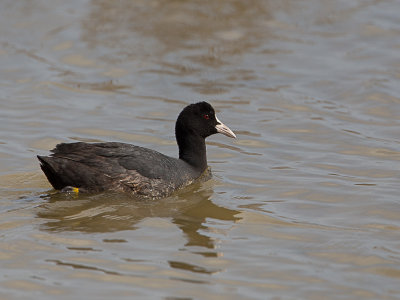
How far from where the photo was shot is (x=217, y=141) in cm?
1159

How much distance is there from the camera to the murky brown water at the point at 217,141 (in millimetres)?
6770

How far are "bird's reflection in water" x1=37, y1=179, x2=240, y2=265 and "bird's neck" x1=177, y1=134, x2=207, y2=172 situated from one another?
73 centimetres

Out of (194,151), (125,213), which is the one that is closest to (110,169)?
(125,213)

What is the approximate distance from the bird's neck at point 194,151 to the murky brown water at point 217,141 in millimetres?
279

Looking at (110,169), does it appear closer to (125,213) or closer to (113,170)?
(113,170)

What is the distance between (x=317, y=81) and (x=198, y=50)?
2.55 meters

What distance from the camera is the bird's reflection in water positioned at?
784 cm

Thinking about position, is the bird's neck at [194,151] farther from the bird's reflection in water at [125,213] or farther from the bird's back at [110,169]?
the bird's reflection in water at [125,213]

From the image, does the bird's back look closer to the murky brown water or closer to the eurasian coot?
the eurasian coot

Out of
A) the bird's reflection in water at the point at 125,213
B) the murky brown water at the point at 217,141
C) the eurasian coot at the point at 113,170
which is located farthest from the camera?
the eurasian coot at the point at 113,170

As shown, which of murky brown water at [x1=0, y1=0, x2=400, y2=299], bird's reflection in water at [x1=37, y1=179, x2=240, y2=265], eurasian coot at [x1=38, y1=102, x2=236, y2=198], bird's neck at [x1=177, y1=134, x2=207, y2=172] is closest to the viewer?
murky brown water at [x1=0, y1=0, x2=400, y2=299]

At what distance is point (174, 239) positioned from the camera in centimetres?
756

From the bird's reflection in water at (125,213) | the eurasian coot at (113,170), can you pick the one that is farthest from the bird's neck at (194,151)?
the bird's reflection in water at (125,213)

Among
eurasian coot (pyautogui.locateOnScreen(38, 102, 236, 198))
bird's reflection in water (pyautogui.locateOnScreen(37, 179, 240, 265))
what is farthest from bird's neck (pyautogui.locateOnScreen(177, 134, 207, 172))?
bird's reflection in water (pyautogui.locateOnScreen(37, 179, 240, 265))
